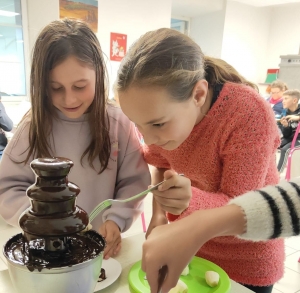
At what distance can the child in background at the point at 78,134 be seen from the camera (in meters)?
0.91

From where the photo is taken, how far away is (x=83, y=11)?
4.56 meters

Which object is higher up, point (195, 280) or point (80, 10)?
point (80, 10)

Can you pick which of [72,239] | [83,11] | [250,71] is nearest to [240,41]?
[250,71]

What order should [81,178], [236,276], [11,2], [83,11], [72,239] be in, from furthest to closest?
[83,11]
[11,2]
[81,178]
[236,276]
[72,239]

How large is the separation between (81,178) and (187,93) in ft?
1.47

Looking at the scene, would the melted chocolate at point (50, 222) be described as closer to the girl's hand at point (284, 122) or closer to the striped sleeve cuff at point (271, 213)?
the striped sleeve cuff at point (271, 213)

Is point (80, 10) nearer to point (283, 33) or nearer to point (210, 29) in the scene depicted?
point (210, 29)

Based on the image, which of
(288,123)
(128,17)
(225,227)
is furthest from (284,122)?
(225,227)

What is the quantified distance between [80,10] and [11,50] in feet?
3.62

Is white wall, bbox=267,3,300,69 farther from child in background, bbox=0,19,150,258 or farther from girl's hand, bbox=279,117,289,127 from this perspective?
child in background, bbox=0,19,150,258

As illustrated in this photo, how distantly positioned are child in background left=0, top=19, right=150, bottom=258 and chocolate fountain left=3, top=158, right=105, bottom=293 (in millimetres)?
358

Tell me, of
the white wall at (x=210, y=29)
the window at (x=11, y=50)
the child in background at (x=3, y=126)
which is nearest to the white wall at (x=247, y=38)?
the white wall at (x=210, y=29)

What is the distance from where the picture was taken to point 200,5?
20.3 ft

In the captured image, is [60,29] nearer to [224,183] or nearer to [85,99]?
[85,99]
